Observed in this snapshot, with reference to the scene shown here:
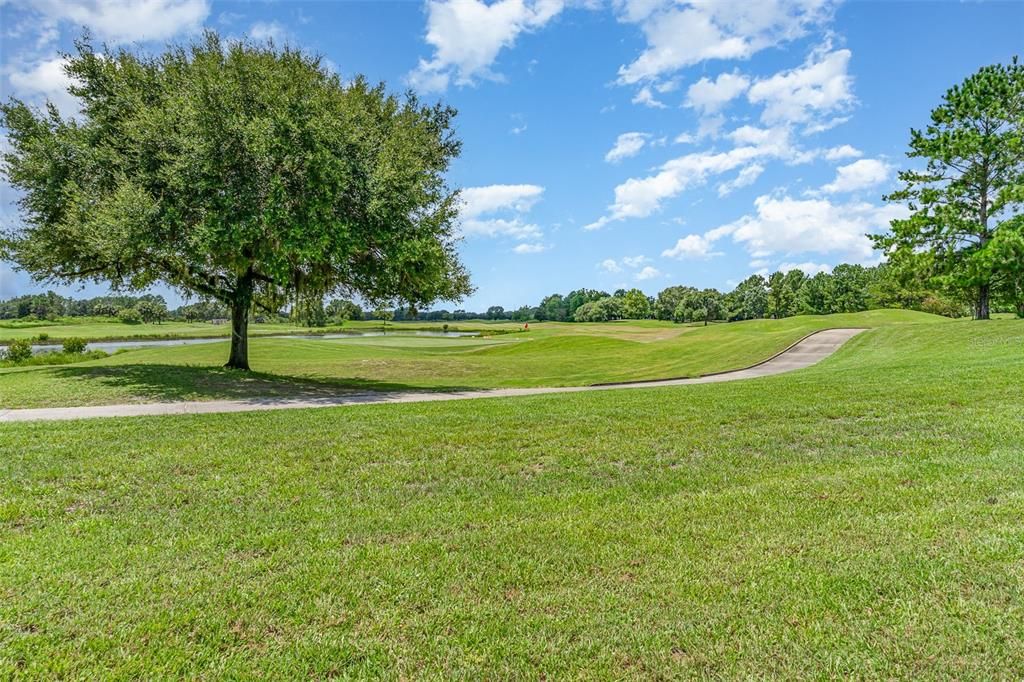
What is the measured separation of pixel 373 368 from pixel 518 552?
21649mm

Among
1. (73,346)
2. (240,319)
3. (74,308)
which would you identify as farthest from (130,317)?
(240,319)

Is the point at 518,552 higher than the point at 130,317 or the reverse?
the reverse

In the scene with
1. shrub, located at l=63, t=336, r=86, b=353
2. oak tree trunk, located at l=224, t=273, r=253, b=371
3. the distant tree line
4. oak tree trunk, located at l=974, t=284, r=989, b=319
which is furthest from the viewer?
the distant tree line

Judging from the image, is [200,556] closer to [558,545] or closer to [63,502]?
[63,502]

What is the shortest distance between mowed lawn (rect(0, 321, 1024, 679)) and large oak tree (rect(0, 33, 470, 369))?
23.5 ft

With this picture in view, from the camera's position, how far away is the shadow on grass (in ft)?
41.2

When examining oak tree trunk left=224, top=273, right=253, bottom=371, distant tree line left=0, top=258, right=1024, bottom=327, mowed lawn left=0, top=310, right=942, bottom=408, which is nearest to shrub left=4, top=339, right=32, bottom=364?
mowed lawn left=0, top=310, right=942, bottom=408

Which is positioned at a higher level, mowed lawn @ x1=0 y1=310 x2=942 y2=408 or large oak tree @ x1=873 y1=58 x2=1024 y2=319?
large oak tree @ x1=873 y1=58 x2=1024 y2=319

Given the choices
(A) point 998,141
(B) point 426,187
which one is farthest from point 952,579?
(A) point 998,141

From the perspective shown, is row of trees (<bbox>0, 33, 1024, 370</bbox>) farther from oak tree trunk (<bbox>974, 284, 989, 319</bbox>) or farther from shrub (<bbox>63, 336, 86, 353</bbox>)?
oak tree trunk (<bbox>974, 284, 989, 319</bbox>)

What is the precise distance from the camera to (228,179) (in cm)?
1319

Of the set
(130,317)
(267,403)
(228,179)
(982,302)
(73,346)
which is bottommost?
(267,403)

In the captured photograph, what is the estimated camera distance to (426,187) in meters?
15.5

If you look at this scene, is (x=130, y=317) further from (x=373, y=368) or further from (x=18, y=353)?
(x=373, y=368)
